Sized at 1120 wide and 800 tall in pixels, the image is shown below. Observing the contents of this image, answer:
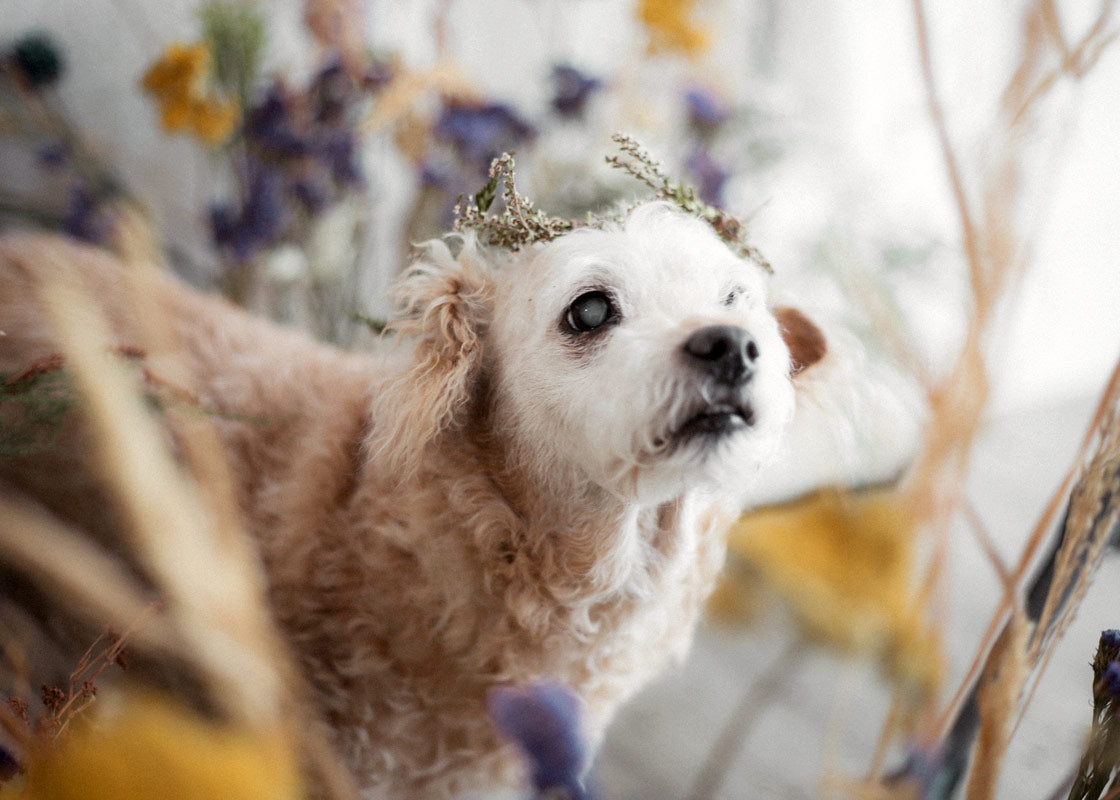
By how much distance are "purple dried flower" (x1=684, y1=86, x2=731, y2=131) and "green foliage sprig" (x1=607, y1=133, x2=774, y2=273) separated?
60 centimetres

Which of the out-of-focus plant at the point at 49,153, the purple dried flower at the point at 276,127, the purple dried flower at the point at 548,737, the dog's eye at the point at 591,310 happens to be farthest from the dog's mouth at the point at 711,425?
the out-of-focus plant at the point at 49,153

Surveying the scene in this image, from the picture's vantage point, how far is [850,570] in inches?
44.1

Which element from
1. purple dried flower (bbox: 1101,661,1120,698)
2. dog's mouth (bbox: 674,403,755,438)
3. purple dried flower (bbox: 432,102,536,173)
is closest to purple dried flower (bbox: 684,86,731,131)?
purple dried flower (bbox: 432,102,536,173)

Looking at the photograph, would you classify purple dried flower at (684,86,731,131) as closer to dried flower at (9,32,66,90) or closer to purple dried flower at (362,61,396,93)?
purple dried flower at (362,61,396,93)

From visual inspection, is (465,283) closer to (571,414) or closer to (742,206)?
(571,414)

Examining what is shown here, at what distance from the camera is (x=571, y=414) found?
75cm

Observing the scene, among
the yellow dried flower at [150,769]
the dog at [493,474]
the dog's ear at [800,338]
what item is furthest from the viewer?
the dog's ear at [800,338]

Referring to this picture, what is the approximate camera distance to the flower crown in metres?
0.74

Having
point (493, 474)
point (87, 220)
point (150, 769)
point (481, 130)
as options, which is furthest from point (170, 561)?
point (87, 220)

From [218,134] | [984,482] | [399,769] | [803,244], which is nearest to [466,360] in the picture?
[399,769]

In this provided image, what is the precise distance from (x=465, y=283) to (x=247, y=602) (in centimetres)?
61

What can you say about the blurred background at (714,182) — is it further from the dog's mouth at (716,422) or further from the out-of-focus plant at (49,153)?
the dog's mouth at (716,422)

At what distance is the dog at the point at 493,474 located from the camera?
71cm

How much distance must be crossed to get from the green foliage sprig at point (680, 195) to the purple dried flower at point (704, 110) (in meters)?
0.60
